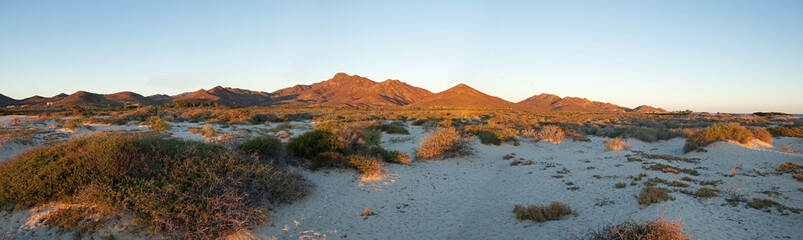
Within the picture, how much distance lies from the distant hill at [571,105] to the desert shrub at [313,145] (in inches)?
3082

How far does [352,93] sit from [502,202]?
109 meters

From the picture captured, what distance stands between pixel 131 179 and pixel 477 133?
649 inches

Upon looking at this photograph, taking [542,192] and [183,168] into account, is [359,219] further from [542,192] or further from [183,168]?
[542,192]

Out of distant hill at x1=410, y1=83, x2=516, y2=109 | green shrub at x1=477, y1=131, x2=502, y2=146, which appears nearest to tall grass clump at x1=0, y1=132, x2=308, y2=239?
green shrub at x1=477, y1=131, x2=502, y2=146

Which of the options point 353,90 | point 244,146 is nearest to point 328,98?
point 353,90

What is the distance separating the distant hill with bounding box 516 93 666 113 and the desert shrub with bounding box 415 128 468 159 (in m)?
74.2

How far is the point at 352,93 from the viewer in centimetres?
11544

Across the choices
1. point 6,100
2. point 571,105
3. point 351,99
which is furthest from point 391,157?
point 6,100

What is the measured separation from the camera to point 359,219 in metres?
7.24

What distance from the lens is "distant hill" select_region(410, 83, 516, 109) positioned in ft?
241

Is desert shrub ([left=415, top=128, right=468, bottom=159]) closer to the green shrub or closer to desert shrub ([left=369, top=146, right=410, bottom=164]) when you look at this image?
desert shrub ([left=369, top=146, right=410, bottom=164])

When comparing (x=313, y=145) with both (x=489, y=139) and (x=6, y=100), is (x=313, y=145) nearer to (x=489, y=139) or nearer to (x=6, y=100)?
(x=489, y=139)

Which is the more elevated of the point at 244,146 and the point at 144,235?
the point at 244,146

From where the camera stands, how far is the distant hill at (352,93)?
101 meters
